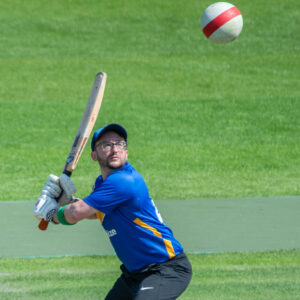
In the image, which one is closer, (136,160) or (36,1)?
(136,160)

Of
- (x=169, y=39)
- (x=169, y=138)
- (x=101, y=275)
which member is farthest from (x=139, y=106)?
(x=101, y=275)

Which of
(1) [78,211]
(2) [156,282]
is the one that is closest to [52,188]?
(1) [78,211]

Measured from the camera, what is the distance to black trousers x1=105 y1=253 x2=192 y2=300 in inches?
221

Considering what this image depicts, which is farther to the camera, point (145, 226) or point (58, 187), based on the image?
point (58, 187)

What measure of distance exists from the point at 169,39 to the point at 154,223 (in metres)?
20.9

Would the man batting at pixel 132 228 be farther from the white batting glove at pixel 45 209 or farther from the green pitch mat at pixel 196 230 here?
the green pitch mat at pixel 196 230

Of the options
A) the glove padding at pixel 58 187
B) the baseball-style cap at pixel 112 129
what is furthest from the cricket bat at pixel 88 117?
the baseball-style cap at pixel 112 129

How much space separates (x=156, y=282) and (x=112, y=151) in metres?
1.06

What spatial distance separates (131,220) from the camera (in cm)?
572

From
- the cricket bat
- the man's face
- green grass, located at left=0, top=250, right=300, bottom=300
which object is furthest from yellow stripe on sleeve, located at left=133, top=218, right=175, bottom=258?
green grass, located at left=0, top=250, right=300, bottom=300

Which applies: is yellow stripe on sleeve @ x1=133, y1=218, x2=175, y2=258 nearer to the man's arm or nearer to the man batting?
the man batting

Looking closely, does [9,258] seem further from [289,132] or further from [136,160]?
[289,132]

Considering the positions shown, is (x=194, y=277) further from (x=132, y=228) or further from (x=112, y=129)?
(x=112, y=129)

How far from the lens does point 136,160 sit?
16.9 m
